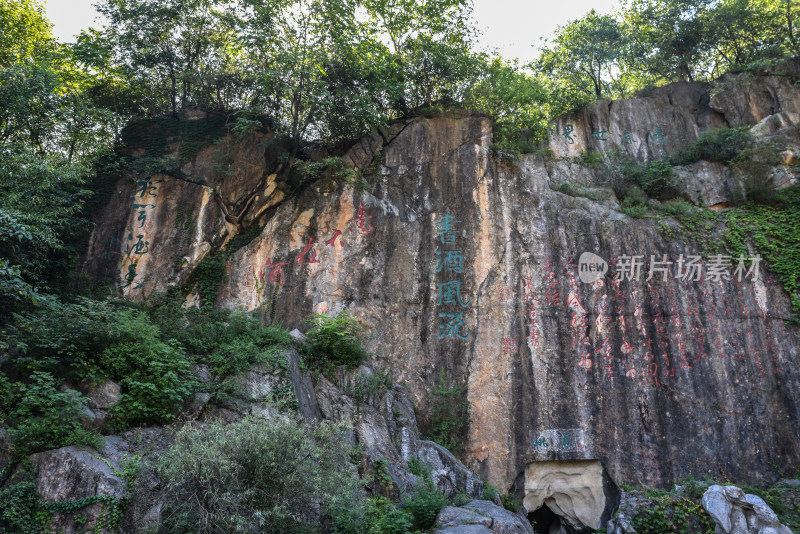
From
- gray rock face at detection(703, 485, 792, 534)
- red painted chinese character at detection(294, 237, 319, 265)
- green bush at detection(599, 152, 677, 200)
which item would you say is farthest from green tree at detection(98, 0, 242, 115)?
gray rock face at detection(703, 485, 792, 534)

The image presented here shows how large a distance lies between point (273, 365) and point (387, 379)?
2615mm

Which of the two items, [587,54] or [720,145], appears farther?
[587,54]

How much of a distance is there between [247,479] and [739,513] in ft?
24.4

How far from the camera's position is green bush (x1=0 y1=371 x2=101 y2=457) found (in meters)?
5.69

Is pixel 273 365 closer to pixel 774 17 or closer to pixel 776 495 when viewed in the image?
pixel 776 495

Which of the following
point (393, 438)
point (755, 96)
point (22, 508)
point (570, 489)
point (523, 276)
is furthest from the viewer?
point (755, 96)

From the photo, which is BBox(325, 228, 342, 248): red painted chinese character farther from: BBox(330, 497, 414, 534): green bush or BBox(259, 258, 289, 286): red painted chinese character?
BBox(330, 497, 414, 534): green bush

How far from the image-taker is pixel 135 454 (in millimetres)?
6098

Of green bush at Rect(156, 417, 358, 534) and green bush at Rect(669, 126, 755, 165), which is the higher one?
green bush at Rect(669, 126, 755, 165)

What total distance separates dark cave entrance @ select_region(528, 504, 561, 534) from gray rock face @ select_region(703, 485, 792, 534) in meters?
3.04

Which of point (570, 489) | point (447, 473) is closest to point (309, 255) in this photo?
point (447, 473)

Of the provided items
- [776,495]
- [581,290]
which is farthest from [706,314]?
[776,495]

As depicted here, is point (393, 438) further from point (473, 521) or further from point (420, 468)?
point (473, 521)

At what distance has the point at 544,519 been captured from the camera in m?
10.8
